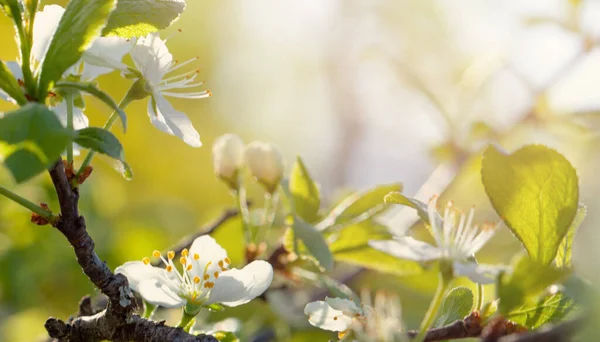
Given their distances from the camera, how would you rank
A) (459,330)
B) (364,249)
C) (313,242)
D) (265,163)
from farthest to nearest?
(265,163)
(364,249)
(313,242)
(459,330)

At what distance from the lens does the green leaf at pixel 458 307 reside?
0.88 m

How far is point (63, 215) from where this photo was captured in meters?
Answer: 0.74

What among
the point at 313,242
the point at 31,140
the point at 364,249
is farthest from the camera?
the point at 364,249

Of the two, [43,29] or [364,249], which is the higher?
[43,29]

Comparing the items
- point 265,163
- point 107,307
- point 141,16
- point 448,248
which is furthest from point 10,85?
point 265,163

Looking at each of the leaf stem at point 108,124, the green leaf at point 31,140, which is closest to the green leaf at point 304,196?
the leaf stem at point 108,124

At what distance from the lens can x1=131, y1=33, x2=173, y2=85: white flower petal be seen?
0.88 m

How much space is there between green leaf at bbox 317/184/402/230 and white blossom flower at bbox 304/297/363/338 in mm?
340

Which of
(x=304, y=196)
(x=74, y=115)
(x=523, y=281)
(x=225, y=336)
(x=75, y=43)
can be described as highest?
(x=75, y=43)

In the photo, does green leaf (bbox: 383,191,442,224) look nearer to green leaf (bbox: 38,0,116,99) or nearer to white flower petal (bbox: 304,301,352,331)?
white flower petal (bbox: 304,301,352,331)

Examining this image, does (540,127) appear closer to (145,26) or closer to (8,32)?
(145,26)

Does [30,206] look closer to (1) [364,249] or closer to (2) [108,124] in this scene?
(2) [108,124]

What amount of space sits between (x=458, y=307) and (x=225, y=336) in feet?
1.13

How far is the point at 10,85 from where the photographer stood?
696 mm
